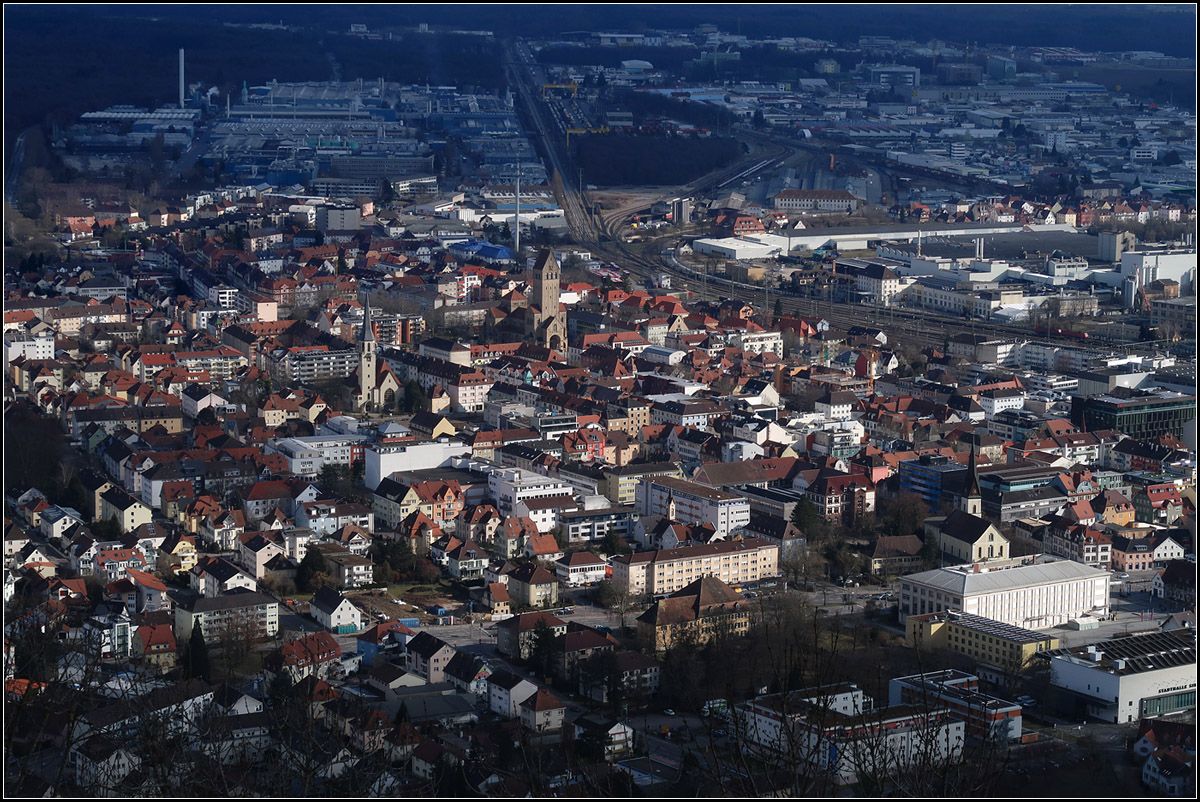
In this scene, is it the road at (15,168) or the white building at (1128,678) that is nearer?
the white building at (1128,678)

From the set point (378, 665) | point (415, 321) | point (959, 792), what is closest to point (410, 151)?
point (415, 321)

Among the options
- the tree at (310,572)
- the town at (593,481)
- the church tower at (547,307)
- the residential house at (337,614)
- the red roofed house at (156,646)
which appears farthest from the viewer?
the church tower at (547,307)

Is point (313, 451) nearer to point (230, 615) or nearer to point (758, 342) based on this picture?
point (230, 615)

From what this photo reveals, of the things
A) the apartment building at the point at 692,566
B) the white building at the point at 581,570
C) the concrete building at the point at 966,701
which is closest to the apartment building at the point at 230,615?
the white building at the point at 581,570

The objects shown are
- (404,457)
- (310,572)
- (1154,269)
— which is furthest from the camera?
(1154,269)

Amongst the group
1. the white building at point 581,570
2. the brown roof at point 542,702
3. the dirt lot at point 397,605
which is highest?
the brown roof at point 542,702

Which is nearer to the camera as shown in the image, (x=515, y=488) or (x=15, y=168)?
(x=515, y=488)

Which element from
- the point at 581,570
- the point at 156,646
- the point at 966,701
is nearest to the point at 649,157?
the point at 581,570

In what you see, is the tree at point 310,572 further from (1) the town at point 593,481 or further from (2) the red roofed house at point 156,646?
(2) the red roofed house at point 156,646

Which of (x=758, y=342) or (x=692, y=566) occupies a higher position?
(x=692, y=566)
